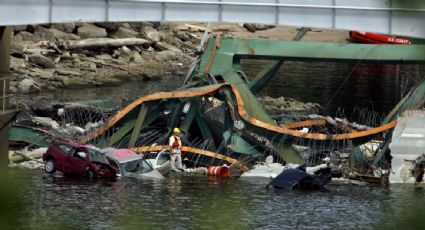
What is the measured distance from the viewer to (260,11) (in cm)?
2997

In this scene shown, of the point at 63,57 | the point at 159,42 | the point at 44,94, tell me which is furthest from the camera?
the point at 159,42

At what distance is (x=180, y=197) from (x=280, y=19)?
6.00 m

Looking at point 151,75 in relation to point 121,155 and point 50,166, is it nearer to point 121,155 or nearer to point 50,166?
point 121,155

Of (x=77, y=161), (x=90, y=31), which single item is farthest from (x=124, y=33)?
(x=77, y=161)

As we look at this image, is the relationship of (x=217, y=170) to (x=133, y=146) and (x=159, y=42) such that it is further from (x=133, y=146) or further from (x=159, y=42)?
(x=159, y=42)

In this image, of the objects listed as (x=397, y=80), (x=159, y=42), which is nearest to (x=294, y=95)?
(x=397, y=80)

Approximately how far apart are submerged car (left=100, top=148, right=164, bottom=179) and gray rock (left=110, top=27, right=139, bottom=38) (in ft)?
123

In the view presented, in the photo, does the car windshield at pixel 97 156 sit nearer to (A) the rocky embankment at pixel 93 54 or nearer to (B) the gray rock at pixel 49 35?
(A) the rocky embankment at pixel 93 54

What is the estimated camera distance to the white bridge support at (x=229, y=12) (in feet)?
95.0

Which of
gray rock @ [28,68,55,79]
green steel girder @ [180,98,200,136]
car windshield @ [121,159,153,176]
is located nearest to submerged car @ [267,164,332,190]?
car windshield @ [121,159,153,176]

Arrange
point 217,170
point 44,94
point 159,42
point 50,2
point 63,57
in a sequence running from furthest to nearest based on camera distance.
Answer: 1. point 159,42
2. point 63,57
3. point 44,94
4. point 217,170
5. point 50,2

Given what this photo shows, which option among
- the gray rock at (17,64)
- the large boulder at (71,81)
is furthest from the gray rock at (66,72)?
the gray rock at (17,64)

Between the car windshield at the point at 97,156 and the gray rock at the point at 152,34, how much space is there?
40.1 meters

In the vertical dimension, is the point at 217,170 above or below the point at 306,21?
below
